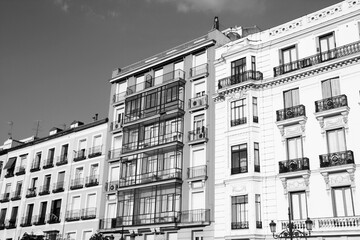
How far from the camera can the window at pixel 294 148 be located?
30.5 m

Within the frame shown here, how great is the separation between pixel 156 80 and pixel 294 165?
55.2ft

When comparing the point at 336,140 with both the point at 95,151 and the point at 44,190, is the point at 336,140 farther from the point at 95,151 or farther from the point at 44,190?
the point at 44,190

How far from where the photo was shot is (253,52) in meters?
35.1

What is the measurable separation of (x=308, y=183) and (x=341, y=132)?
3.84 meters

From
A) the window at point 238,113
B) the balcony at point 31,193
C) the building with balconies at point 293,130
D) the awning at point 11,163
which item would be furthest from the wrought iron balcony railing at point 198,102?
the awning at point 11,163

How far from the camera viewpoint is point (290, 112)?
103ft

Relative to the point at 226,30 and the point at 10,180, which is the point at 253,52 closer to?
the point at 226,30

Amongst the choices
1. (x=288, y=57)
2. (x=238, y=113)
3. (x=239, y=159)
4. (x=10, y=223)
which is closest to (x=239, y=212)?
(x=239, y=159)

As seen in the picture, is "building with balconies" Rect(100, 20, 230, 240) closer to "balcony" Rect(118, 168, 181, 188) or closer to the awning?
"balcony" Rect(118, 168, 181, 188)

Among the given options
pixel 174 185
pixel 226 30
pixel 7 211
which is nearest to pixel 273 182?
pixel 174 185

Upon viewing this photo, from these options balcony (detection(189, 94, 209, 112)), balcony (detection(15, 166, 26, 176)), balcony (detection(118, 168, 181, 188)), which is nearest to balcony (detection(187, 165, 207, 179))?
balcony (detection(118, 168, 181, 188))

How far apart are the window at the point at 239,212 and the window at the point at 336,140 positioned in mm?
6550

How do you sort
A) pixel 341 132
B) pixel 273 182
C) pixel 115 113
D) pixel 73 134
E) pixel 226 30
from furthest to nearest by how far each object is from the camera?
pixel 73 134, pixel 115 113, pixel 226 30, pixel 273 182, pixel 341 132

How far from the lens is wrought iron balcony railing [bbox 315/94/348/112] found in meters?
29.2
